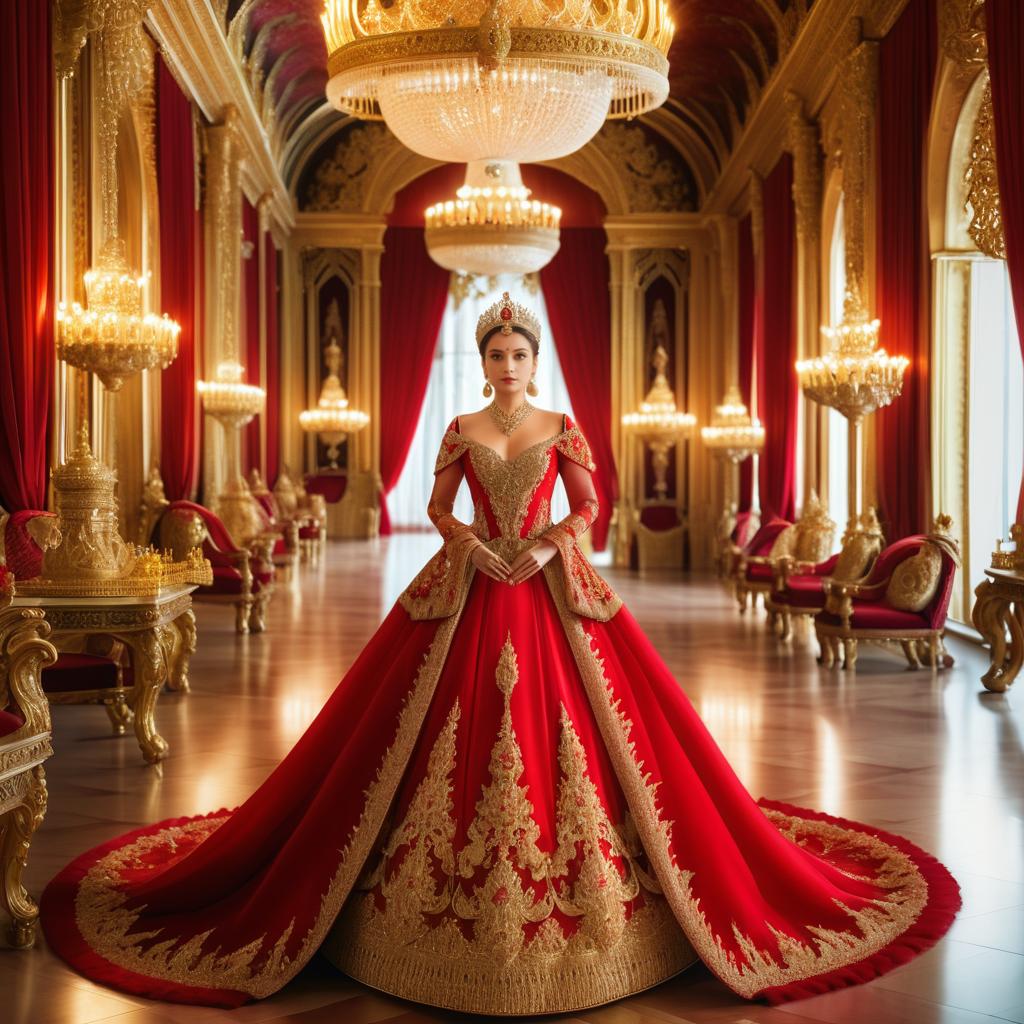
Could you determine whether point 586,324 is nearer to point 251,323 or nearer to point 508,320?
point 251,323

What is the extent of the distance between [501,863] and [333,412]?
1410 cm

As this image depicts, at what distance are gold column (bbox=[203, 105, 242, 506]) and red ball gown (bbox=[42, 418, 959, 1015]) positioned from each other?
326 inches

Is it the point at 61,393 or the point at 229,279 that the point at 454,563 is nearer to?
the point at 61,393

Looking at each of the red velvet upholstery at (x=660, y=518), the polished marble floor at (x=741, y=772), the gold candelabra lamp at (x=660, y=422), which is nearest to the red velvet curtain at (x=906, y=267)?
the polished marble floor at (x=741, y=772)

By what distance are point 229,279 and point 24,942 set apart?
9519 mm

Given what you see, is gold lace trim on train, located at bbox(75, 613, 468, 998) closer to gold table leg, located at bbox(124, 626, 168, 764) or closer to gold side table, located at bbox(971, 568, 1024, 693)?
gold table leg, located at bbox(124, 626, 168, 764)

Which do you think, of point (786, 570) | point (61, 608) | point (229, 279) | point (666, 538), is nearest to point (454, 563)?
point (61, 608)

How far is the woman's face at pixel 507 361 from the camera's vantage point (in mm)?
3383

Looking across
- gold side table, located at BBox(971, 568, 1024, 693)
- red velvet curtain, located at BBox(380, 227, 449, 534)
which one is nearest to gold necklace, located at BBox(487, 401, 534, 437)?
gold side table, located at BBox(971, 568, 1024, 693)

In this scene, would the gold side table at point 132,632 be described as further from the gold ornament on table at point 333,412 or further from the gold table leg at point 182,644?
the gold ornament on table at point 333,412

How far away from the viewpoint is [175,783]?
464cm

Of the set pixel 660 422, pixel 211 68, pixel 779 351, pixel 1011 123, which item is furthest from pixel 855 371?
pixel 660 422

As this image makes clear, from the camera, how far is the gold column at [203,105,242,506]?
11.5m

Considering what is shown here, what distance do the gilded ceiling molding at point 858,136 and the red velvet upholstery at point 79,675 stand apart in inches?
244
